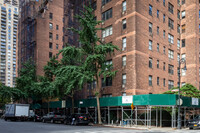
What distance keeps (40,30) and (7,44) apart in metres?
96.8

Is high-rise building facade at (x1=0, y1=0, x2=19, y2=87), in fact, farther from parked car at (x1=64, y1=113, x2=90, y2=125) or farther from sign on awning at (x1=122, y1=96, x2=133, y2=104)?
sign on awning at (x1=122, y1=96, x2=133, y2=104)

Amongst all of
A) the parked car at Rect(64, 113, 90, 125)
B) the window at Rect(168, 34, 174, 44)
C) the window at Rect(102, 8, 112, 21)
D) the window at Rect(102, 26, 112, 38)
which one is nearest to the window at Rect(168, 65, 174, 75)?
the window at Rect(168, 34, 174, 44)

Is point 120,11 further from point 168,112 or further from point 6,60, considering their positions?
point 6,60

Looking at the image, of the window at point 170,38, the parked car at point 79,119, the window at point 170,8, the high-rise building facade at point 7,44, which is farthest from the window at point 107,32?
the high-rise building facade at point 7,44

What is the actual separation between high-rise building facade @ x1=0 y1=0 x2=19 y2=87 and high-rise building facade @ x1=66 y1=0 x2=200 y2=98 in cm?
11548

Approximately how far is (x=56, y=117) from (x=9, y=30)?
132897 mm

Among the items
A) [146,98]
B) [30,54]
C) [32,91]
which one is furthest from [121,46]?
[30,54]

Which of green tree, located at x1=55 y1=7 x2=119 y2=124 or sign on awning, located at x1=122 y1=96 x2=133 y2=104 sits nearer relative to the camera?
sign on awning, located at x1=122 y1=96 x2=133 y2=104

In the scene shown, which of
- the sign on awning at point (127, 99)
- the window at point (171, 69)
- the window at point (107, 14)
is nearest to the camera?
the sign on awning at point (127, 99)

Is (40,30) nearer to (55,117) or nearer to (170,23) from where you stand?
(55,117)

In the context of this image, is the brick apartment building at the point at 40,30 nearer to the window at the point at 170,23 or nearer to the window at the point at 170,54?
the window at the point at 170,54

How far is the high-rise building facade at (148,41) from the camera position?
3741 cm

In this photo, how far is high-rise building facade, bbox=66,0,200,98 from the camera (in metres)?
37.4

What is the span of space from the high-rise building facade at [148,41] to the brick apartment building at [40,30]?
80.4ft
